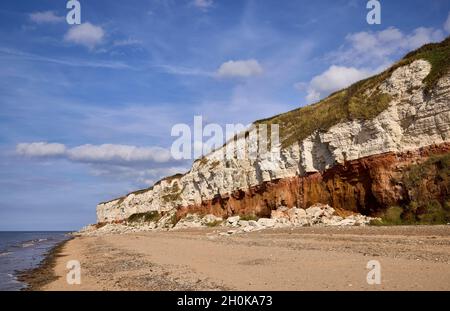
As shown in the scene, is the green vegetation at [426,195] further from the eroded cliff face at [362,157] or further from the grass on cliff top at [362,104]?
the grass on cliff top at [362,104]

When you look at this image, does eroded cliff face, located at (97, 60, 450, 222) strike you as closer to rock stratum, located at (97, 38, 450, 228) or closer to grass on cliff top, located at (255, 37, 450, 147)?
rock stratum, located at (97, 38, 450, 228)

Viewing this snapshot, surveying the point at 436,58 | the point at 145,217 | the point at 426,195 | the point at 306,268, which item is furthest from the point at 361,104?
the point at 145,217

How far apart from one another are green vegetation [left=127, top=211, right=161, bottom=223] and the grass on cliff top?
160 ft

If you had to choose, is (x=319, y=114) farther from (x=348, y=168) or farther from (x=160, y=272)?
(x=160, y=272)

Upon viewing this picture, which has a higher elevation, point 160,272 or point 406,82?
point 406,82

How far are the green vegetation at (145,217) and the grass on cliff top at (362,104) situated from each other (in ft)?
160

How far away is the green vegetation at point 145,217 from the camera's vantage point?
85.5m

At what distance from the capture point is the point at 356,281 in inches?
410

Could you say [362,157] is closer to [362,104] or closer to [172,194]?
[362,104]

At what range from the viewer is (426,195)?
24.3m

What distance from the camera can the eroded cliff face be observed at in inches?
1048

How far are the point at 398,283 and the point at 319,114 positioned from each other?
31459 mm
